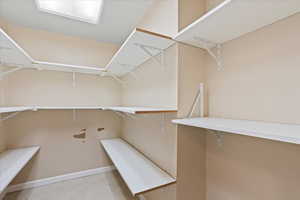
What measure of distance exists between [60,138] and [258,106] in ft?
8.45

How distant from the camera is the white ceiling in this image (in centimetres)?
151

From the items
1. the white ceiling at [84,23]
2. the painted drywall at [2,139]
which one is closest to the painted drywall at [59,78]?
the white ceiling at [84,23]

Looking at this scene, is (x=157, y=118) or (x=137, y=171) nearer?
(x=137, y=171)

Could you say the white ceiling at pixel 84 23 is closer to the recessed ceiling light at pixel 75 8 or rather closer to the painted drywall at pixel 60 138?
the recessed ceiling light at pixel 75 8

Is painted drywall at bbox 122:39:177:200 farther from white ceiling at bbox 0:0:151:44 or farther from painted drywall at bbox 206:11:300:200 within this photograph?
white ceiling at bbox 0:0:151:44

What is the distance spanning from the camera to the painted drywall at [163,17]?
1.18m

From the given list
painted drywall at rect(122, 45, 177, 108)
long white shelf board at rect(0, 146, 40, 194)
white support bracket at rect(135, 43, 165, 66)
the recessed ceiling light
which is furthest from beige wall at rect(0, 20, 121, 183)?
white support bracket at rect(135, 43, 165, 66)

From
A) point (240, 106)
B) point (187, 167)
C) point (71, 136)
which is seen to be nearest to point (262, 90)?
point (240, 106)

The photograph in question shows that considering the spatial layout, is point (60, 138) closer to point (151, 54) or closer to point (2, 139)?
point (2, 139)

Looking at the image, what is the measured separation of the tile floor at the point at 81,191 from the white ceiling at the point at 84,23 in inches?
92.1

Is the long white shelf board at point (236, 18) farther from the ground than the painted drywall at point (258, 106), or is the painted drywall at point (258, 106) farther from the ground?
the long white shelf board at point (236, 18)

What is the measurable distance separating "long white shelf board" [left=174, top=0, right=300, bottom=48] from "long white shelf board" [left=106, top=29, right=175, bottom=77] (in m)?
0.17

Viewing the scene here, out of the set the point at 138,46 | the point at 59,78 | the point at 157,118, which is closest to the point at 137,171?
the point at 157,118

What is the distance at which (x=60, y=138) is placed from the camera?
214cm
